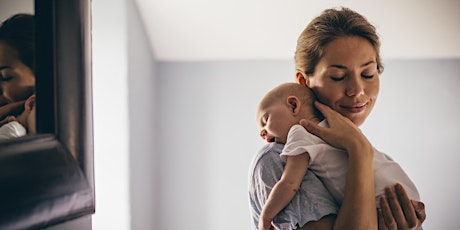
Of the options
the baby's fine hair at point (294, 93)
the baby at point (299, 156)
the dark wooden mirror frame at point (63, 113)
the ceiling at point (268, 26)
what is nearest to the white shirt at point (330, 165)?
the baby at point (299, 156)

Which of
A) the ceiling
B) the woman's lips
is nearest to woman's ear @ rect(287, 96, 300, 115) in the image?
the woman's lips

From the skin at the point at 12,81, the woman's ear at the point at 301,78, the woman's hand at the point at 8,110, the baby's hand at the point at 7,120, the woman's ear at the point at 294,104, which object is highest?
the skin at the point at 12,81

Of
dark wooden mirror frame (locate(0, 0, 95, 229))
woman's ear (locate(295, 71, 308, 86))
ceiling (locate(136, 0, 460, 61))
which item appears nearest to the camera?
dark wooden mirror frame (locate(0, 0, 95, 229))

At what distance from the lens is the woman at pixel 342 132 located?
3.43 feet

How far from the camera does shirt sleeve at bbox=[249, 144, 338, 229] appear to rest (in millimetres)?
1053

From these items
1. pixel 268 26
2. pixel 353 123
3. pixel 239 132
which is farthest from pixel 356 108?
pixel 239 132

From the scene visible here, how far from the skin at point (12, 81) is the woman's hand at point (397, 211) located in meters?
0.76

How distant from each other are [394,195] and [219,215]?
5.58ft

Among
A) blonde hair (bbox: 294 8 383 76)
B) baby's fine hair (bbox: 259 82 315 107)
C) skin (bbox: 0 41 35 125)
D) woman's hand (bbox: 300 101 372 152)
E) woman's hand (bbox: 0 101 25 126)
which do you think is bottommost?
woman's hand (bbox: 300 101 372 152)

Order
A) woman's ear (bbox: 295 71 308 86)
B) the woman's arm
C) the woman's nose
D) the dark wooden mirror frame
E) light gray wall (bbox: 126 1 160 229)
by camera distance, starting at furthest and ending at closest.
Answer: light gray wall (bbox: 126 1 160 229)
woman's ear (bbox: 295 71 308 86)
the woman's nose
the woman's arm
the dark wooden mirror frame

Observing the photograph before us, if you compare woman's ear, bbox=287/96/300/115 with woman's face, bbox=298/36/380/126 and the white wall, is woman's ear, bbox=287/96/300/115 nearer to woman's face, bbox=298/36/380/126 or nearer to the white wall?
woman's face, bbox=298/36/380/126

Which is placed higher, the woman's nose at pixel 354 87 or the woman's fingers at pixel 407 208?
the woman's nose at pixel 354 87

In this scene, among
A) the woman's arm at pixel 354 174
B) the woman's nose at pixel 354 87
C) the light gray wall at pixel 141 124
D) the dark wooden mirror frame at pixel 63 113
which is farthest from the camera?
the light gray wall at pixel 141 124

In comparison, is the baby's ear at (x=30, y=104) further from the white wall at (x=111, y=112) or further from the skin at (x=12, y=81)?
the white wall at (x=111, y=112)
